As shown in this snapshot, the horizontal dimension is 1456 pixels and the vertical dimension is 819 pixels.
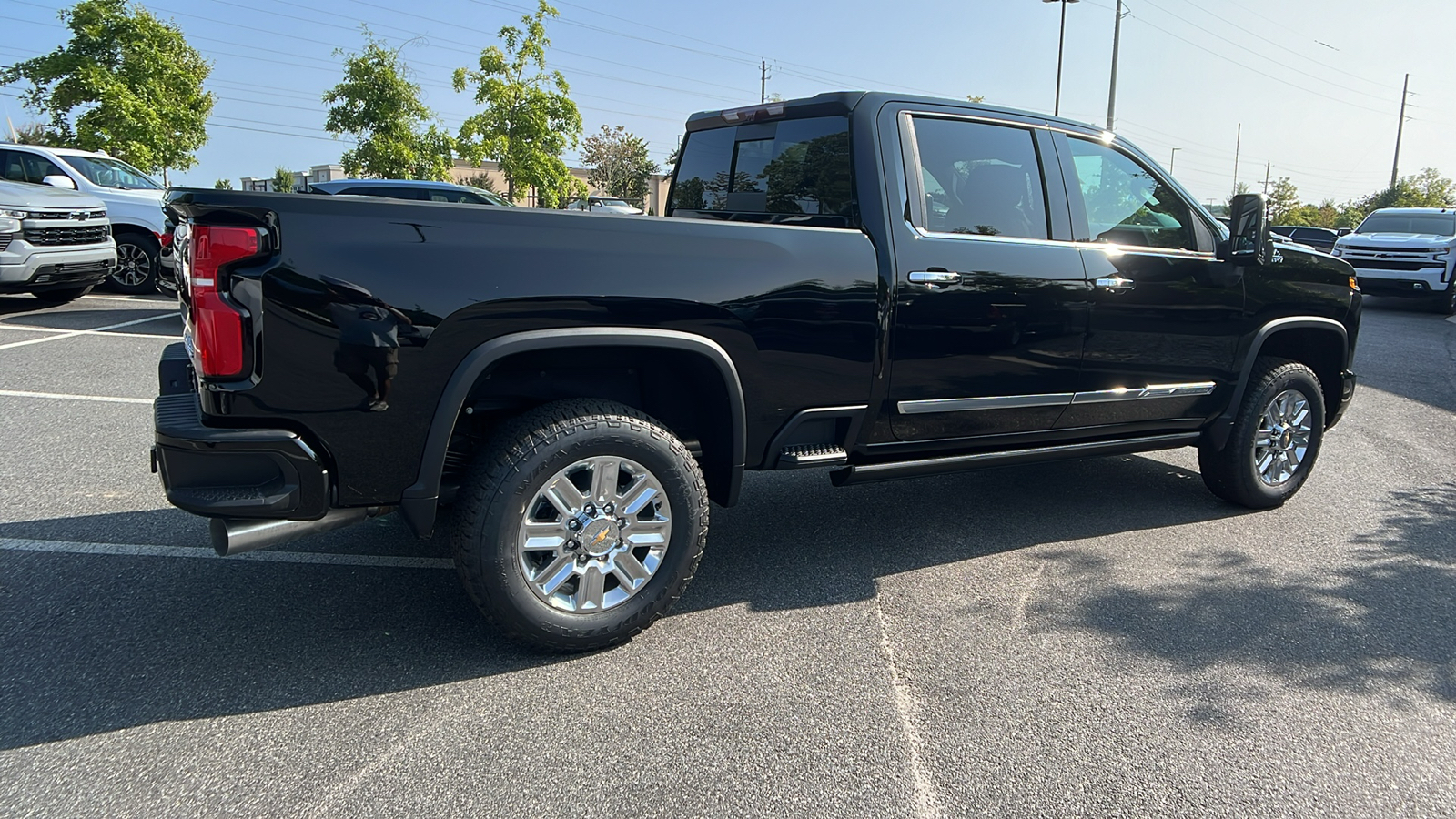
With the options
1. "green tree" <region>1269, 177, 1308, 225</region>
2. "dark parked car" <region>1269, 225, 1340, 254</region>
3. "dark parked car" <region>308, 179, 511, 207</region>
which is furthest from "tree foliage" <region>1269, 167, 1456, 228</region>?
"dark parked car" <region>308, 179, 511, 207</region>

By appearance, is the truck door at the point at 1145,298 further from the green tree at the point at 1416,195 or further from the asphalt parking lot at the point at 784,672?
the green tree at the point at 1416,195

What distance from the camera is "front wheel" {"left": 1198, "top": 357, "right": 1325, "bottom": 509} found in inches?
199

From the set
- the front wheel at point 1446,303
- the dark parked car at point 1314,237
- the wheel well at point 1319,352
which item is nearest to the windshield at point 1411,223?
the front wheel at point 1446,303

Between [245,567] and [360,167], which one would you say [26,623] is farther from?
[360,167]

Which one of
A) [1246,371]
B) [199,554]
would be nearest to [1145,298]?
[1246,371]

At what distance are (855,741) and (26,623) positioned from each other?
3.01 m

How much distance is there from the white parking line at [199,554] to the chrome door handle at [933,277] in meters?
2.32

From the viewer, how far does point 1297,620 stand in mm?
3766

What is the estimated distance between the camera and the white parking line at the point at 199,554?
4.07 m

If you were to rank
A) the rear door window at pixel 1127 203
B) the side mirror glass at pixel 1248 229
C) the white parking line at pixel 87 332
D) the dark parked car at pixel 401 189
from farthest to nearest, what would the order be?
the dark parked car at pixel 401 189 → the white parking line at pixel 87 332 → the side mirror glass at pixel 1248 229 → the rear door window at pixel 1127 203

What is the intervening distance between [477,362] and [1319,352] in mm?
4915

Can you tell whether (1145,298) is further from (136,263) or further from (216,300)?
(136,263)

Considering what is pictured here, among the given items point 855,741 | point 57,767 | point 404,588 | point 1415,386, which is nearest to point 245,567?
point 404,588

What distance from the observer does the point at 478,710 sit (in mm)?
2957
